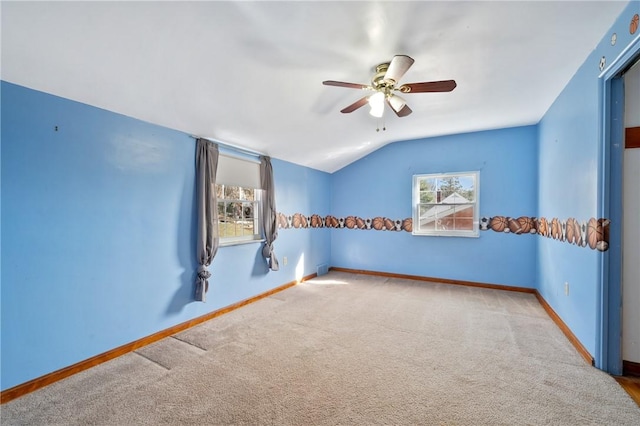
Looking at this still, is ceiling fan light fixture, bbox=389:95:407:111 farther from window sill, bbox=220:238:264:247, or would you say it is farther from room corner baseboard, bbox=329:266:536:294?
room corner baseboard, bbox=329:266:536:294

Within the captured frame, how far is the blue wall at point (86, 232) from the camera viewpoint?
1894 mm

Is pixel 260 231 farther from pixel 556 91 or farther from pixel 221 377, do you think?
pixel 556 91

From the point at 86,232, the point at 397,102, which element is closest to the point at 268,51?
the point at 397,102

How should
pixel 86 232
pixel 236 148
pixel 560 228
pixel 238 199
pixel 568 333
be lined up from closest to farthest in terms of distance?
pixel 86 232
pixel 568 333
pixel 560 228
pixel 236 148
pixel 238 199

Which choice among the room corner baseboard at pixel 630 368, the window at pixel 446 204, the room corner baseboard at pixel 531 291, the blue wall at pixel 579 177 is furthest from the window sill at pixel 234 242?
the room corner baseboard at pixel 630 368

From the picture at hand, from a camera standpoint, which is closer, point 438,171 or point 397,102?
point 397,102

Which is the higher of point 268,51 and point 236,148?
point 268,51

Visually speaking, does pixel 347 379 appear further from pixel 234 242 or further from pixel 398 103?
pixel 398 103

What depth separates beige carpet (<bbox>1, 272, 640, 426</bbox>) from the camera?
168cm

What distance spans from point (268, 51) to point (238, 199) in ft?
7.20

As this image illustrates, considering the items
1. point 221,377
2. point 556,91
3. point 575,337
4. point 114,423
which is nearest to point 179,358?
point 221,377

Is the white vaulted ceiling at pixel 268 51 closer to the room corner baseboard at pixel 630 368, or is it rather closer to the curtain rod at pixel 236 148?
the curtain rod at pixel 236 148

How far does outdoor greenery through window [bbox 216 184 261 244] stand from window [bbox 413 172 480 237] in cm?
290

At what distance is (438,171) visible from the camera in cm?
479
